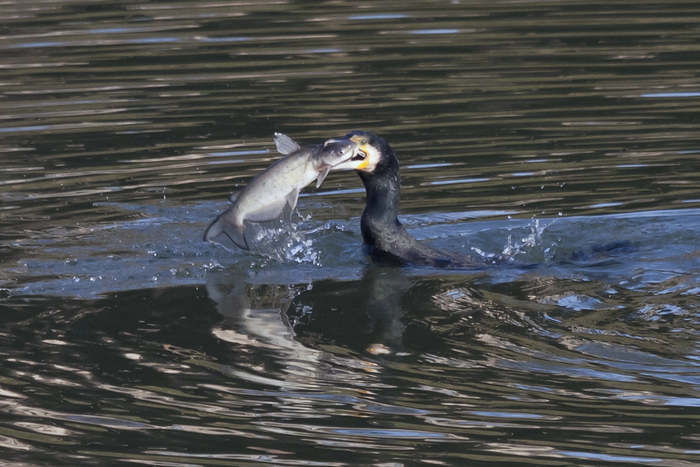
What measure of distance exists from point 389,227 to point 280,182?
1138 millimetres

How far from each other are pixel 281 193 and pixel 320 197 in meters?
2.74

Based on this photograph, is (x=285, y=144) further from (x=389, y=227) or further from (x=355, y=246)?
(x=355, y=246)

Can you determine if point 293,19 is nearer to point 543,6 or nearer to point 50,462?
point 543,6

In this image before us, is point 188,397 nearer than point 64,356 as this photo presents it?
Yes

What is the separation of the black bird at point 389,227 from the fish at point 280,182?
73cm

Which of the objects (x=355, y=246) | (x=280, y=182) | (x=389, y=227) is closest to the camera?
(x=280, y=182)

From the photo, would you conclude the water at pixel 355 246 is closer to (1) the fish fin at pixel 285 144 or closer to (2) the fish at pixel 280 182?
(2) the fish at pixel 280 182

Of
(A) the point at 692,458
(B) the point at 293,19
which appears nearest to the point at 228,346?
(A) the point at 692,458

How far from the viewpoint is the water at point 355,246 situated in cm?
476

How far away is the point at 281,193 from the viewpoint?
625cm

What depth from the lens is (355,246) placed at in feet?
25.1

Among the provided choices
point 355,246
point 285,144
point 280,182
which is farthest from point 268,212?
point 355,246

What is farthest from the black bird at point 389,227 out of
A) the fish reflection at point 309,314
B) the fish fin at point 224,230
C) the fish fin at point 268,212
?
the fish fin at point 224,230

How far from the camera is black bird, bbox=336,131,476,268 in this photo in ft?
23.0
